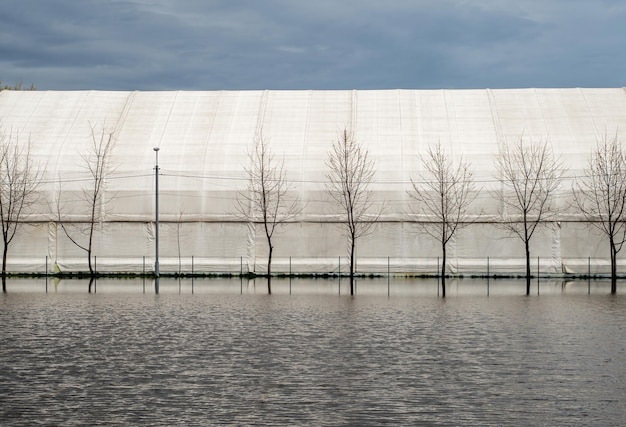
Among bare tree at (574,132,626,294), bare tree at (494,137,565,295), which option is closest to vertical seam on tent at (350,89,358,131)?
bare tree at (494,137,565,295)

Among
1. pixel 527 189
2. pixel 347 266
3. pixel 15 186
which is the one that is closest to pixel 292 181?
pixel 347 266

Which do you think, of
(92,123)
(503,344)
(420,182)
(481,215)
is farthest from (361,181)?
(503,344)

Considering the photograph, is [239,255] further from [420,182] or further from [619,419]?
[619,419]

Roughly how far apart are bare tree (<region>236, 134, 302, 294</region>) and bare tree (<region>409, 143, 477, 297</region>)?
7.96 metres

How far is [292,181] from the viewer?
61656 millimetres

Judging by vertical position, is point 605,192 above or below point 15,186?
below

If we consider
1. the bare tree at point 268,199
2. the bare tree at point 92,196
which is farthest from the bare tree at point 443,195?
the bare tree at point 92,196

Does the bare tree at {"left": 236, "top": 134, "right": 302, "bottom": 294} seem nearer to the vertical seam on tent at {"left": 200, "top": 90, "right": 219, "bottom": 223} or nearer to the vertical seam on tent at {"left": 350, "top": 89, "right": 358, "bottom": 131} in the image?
the vertical seam on tent at {"left": 200, "top": 90, "right": 219, "bottom": 223}

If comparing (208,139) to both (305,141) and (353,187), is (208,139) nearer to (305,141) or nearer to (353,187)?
(305,141)

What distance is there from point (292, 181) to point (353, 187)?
397 cm

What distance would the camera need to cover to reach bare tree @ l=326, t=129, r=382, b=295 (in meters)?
60.3

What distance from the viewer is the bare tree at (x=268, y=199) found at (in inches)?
2392

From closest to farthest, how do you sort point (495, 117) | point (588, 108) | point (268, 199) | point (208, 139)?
1. point (268, 199)
2. point (208, 139)
3. point (495, 117)
4. point (588, 108)

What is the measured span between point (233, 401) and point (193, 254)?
46.1m
